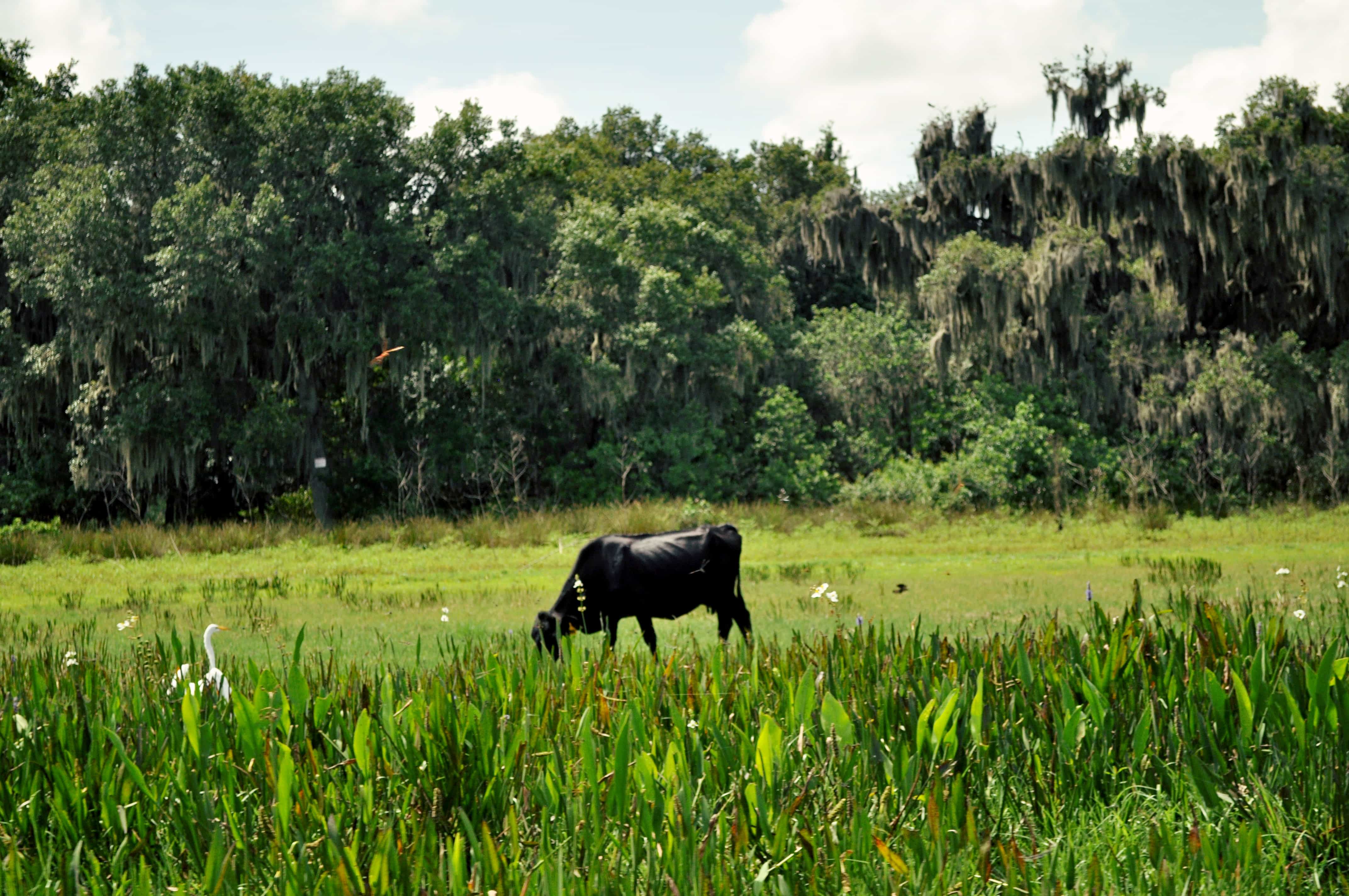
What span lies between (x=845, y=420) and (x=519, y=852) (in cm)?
3227

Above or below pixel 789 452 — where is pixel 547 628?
below

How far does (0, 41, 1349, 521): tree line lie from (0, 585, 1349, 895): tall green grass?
2207 centimetres

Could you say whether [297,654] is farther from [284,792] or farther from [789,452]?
[789,452]

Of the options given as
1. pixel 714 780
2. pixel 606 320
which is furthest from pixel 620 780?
pixel 606 320

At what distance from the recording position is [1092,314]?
3139cm

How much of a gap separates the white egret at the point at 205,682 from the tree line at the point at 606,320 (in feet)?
66.2

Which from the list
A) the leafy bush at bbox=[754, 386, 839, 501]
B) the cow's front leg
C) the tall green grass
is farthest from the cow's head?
the leafy bush at bbox=[754, 386, 839, 501]

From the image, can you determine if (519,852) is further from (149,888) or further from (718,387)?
(718,387)

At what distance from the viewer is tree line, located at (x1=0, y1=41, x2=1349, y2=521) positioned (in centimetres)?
2569

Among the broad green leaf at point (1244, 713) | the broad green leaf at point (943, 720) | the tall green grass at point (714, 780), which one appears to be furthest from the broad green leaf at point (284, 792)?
the broad green leaf at point (1244, 713)

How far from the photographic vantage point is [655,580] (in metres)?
11.0

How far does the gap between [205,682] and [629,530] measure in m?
18.6

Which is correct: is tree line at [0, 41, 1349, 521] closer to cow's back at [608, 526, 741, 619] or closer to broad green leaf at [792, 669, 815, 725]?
cow's back at [608, 526, 741, 619]

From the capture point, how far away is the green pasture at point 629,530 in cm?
1180
